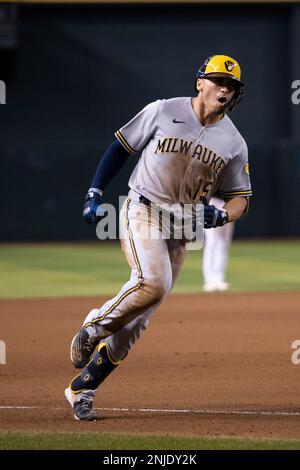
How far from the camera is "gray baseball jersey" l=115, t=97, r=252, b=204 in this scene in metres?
6.19

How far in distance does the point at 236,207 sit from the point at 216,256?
6924 millimetres

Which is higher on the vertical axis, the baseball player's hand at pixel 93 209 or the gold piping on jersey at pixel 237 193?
the gold piping on jersey at pixel 237 193

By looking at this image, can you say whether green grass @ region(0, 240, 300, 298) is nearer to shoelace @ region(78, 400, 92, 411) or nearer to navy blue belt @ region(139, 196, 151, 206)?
shoelace @ region(78, 400, 92, 411)

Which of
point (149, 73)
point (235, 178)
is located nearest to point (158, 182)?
point (235, 178)

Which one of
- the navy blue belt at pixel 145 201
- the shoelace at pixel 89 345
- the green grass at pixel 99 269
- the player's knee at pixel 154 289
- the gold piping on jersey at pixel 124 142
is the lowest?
the green grass at pixel 99 269

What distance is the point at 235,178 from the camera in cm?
645

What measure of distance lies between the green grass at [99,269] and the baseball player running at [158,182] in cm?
724

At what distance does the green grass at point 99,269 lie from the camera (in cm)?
1430

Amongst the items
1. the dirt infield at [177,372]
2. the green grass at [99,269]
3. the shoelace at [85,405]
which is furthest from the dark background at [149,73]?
the shoelace at [85,405]

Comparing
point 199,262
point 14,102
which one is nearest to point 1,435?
point 199,262

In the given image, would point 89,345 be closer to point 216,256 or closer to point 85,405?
point 85,405

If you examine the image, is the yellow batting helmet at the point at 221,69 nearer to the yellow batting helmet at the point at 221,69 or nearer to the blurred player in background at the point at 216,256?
the yellow batting helmet at the point at 221,69

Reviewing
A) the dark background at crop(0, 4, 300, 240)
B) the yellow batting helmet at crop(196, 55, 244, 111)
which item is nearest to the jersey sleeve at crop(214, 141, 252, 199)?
the yellow batting helmet at crop(196, 55, 244, 111)

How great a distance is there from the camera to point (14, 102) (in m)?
25.2
